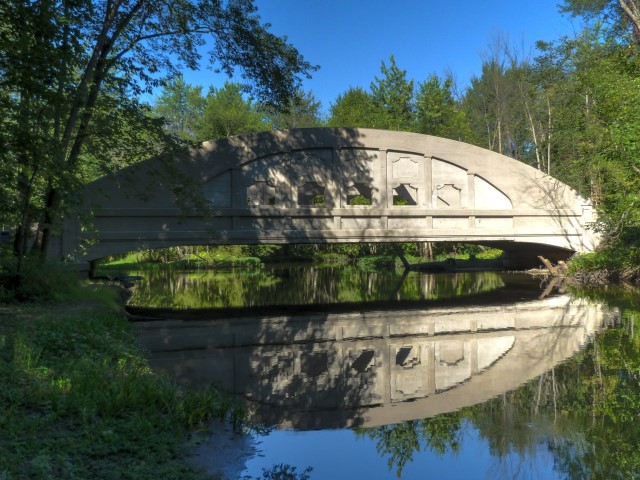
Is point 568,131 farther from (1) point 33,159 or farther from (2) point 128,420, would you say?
(2) point 128,420

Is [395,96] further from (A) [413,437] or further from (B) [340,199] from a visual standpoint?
(A) [413,437]

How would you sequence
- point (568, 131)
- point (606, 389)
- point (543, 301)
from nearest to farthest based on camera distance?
point (606, 389), point (543, 301), point (568, 131)

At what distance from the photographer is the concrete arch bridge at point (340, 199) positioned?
2066 cm

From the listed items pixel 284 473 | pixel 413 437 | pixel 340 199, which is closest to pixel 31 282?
pixel 284 473

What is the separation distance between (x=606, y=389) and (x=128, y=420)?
254 inches

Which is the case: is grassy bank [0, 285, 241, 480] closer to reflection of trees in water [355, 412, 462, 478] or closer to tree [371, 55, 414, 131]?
reflection of trees in water [355, 412, 462, 478]

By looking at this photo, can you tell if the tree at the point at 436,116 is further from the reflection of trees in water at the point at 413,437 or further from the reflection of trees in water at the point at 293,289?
the reflection of trees in water at the point at 413,437

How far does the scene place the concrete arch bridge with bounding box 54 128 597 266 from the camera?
67.8 feet

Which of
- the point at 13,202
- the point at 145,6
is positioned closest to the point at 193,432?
the point at 13,202

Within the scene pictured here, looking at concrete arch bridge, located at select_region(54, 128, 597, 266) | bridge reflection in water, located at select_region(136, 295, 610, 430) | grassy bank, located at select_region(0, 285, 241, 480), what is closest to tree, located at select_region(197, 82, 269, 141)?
concrete arch bridge, located at select_region(54, 128, 597, 266)

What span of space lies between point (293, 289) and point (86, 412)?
19738 mm

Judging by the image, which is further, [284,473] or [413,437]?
[413,437]

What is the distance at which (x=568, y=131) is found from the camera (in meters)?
29.2

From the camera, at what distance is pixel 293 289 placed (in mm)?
24891
